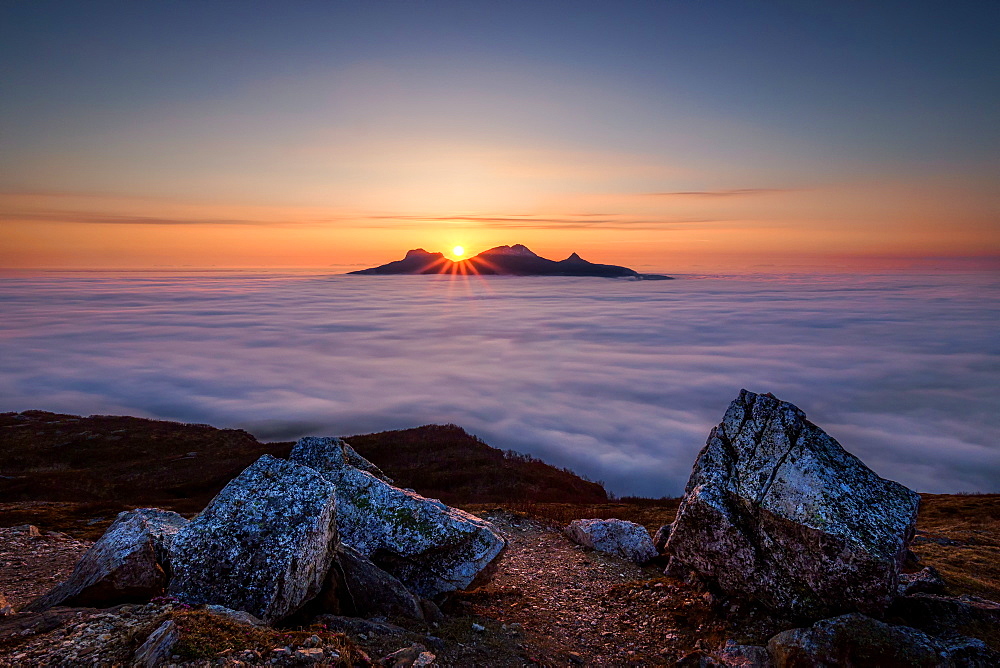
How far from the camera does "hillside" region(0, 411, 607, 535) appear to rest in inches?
1435

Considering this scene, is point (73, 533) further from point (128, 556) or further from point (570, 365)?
point (570, 365)

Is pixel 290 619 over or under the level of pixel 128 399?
over

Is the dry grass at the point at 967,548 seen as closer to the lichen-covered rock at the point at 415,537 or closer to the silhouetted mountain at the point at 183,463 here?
the lichen-covered rock at the point at 415,537

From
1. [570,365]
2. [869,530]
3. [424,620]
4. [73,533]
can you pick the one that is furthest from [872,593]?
[570,365]

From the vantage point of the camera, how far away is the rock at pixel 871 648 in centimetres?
985

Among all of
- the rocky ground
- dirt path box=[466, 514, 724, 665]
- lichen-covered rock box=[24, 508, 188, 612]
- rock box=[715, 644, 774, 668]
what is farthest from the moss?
rock box=[715, 644, 774, 668]

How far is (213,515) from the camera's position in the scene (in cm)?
1138

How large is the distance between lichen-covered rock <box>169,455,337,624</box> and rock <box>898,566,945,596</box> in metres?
15.2

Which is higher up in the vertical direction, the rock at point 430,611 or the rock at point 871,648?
the rock at point 871,648

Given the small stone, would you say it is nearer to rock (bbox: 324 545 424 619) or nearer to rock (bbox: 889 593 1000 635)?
rock (bbox: 324 545 424 619)

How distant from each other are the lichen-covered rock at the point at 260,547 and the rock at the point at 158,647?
2.66 m

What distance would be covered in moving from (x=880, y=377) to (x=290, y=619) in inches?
7383

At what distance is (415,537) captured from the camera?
1470cm

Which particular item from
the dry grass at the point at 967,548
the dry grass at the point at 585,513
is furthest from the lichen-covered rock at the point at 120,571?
the dry grass at the point at 967,548
